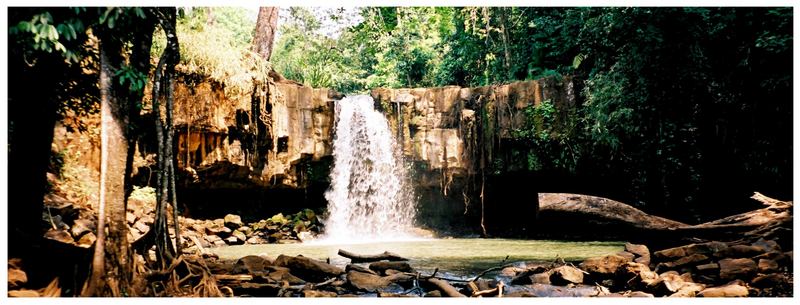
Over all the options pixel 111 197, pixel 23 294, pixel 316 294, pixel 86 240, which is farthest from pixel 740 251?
pixel 86 240

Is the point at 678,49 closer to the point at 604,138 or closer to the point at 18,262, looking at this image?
the point at 604,138

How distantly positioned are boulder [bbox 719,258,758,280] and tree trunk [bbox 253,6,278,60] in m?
12.0

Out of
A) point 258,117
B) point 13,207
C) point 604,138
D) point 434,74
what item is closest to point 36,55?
point 13,207

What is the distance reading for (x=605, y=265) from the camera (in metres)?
6.65

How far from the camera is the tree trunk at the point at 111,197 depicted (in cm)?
452

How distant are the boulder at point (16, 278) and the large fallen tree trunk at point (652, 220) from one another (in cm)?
588

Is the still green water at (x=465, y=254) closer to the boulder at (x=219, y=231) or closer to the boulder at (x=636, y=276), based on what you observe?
the boulder at (x=219, y=231)

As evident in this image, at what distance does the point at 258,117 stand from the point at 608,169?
359 inches

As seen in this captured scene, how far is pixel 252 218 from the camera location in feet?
55.5

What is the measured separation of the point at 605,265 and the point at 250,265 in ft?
13.9

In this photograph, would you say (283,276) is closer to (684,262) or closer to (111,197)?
(111,197)

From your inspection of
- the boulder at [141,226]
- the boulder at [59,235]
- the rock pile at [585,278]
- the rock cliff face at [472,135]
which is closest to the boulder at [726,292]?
the rock pile at [585,278]

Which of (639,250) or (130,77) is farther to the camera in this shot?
(639,250)

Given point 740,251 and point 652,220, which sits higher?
point 652,220
